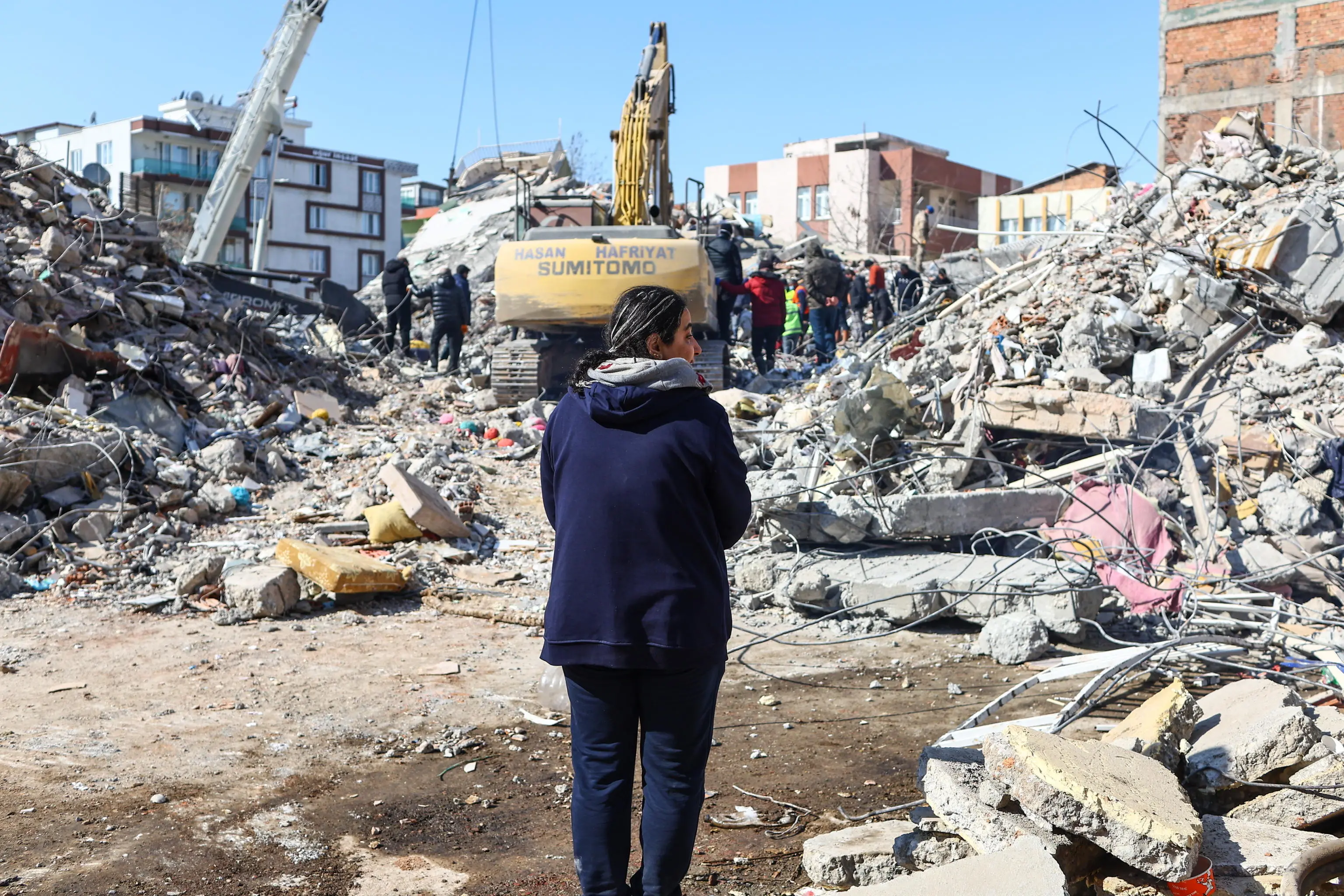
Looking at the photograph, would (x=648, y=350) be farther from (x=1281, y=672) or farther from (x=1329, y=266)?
(x=1329, y=266)

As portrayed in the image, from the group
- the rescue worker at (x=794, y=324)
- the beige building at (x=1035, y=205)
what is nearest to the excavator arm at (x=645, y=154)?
the rescue worker at (x=794, y=324)

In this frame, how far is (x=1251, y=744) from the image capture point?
126 inches

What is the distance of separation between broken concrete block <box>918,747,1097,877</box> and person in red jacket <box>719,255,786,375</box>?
38.7 ft

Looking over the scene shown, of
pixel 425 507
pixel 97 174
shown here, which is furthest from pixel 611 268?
pixel 97 174

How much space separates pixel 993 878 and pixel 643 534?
106cm

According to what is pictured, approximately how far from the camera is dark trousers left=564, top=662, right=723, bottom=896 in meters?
2.42

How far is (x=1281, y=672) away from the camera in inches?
171

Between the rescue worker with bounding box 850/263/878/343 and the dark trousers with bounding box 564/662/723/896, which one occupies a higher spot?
the rescue worker with bounding box 850/263/878/343

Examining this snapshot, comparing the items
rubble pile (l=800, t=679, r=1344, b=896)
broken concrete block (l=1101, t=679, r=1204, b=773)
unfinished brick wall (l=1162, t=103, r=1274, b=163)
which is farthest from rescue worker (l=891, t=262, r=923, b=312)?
rubble pile (l=800, t=679, r=1344, b=896)

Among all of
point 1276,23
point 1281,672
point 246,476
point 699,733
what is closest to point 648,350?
point 699,733

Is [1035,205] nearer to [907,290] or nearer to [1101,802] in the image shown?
[907,290]

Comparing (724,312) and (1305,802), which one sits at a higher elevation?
(724,312)

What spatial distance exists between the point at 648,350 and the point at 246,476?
6.93 meters

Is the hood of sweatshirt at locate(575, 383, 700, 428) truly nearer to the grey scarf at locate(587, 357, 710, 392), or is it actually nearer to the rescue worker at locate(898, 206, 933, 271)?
the grey scarf at locate(587, 357, 710, 392)
